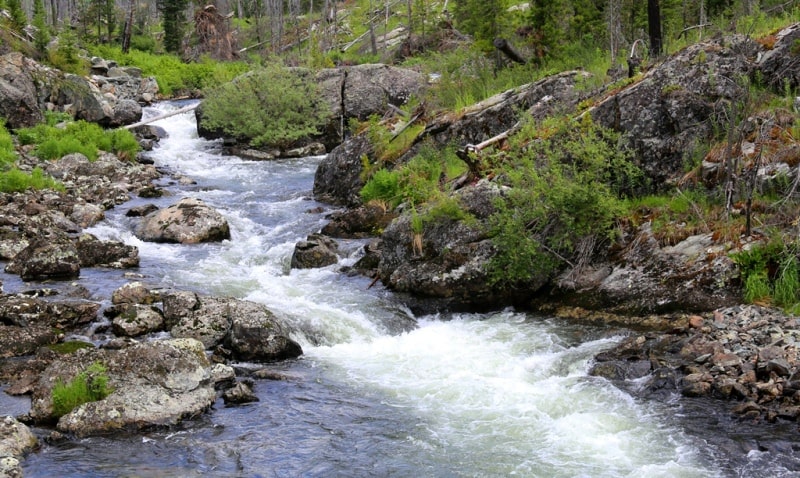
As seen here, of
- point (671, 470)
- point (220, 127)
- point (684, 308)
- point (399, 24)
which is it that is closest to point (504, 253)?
point (684, 308)

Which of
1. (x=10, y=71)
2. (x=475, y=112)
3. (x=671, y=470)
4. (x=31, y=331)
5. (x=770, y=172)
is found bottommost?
(x=671, y=470)

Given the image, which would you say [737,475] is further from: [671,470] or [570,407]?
[570,407]

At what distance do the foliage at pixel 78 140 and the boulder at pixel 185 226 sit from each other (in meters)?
7.63

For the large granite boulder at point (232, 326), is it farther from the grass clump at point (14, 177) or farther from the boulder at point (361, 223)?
the grass clump at point (14, 177)

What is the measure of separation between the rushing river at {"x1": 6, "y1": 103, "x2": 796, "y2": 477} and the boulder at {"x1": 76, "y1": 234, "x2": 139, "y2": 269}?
51cm

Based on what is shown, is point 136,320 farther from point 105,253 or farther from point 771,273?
point 771,273

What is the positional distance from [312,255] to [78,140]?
1381cm

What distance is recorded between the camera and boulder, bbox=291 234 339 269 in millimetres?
15750

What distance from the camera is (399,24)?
6134cm

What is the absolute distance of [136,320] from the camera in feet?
38.2

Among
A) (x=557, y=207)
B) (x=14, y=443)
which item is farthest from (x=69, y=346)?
(x=557, y=207)

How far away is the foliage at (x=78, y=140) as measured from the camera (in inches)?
944

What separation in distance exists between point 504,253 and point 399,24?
52229 millimetres

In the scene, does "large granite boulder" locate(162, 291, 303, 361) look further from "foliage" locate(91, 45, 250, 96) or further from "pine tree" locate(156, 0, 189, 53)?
"pine tree" locate(156, 0, 189, 53)
